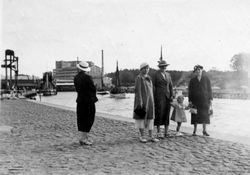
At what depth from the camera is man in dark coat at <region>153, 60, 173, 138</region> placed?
26.5 ft

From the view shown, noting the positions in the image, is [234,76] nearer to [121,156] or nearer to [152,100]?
[152,100]

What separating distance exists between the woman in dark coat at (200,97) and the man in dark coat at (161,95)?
687 millimetres

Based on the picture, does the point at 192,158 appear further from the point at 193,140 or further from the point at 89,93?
the point at 89,93

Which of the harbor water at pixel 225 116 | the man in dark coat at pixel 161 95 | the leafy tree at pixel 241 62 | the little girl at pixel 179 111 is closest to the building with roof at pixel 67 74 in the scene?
the leafy tree at pixel 241 62

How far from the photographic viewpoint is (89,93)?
7.33 metres

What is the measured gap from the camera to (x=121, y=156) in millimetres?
5984

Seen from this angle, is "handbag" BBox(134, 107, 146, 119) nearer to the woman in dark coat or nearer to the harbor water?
the woman in dark coat

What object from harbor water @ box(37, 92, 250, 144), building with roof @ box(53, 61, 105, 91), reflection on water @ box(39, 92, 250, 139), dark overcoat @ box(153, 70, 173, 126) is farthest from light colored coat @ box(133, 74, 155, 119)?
building with roof @ box(53, 61, 105, 91)

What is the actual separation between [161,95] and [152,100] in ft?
1.48

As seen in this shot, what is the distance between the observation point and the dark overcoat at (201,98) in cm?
846

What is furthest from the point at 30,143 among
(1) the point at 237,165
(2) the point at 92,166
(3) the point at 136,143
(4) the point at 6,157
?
(1) the point at 237,165

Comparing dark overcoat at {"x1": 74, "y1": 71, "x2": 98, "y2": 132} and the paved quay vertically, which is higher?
dark overcoat at {"x1": 74, "y1": 71, "x2": 98, "y2": 132}

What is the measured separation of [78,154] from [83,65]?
2023mm

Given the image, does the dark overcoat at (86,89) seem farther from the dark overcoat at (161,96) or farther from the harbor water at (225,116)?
the harbor water at (225,116)
